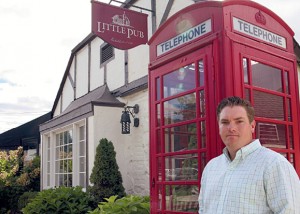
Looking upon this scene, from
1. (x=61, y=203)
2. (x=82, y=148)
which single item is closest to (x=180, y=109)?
(x=61, y=203)

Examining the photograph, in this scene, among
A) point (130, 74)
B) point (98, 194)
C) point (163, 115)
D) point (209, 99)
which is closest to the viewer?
point (209, 99)

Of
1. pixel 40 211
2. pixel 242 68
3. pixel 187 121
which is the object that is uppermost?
pixel 242 68

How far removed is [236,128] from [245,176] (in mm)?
284

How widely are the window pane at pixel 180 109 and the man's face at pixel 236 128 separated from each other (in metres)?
1.06

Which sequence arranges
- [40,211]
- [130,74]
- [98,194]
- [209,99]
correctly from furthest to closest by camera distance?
[130,74] < [98,194] < [40,211] < [209,99]

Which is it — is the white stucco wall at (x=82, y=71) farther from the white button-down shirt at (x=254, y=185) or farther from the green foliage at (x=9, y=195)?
the white button-down shirt at (x=254, y=185)

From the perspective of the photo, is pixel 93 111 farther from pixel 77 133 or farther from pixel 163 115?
pixel 163 115

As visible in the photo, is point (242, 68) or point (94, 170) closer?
point (242, 68)

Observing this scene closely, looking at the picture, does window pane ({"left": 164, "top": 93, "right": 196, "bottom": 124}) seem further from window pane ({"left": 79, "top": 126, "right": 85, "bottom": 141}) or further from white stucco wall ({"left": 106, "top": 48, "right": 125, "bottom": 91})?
window pane ({"left": 79, "top": 126, "right": 85, "bottom": 141})

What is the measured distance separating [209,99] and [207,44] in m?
0.48

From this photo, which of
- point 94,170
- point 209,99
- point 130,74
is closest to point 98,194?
point 94,170

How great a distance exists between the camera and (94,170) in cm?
776

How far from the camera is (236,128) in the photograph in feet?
6.90

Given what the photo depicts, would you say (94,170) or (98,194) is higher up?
(94,170)
